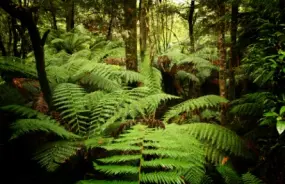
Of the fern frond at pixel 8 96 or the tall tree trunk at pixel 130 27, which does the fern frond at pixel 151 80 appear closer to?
the tall tree trunk at pixel 130 27

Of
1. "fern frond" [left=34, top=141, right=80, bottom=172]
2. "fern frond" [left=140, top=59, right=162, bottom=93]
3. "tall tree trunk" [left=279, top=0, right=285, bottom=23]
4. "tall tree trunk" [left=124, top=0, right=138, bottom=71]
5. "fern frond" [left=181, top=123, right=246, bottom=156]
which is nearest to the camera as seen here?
"fern frond" [left=34, top=141, right=80, bottom=172]

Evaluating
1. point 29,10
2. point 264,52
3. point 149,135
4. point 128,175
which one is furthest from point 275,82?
point 29,10

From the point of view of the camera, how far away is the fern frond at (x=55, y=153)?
196cm

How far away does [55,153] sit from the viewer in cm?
203

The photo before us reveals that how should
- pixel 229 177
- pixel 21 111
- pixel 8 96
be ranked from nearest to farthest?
pixel 229 177 → pixel 21 111 → pixel 8 96

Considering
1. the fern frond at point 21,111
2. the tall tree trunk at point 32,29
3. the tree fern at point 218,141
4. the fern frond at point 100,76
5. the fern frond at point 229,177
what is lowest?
A: the fern frond at point 229,177

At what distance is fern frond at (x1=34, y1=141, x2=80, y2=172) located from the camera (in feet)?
6.41

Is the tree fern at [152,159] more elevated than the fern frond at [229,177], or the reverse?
the tree fern at [152,159]

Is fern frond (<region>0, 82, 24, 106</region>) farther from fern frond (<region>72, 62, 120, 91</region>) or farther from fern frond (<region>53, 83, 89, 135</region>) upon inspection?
fern frond (<region>72, 62, 120, 91</region>)

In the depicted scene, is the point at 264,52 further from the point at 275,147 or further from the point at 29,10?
the point at 29,10

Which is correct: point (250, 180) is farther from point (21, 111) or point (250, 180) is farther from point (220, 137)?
point (21, 111)

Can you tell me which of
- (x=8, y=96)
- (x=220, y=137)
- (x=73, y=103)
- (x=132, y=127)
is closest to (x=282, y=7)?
(x=220, y=137)

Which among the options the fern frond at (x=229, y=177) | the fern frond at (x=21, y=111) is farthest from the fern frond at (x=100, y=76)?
the fern frond at (x=229, y=177)

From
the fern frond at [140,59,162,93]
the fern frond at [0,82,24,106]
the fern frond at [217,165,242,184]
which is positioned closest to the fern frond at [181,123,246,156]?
the fern frond at [217,165,242,184]
